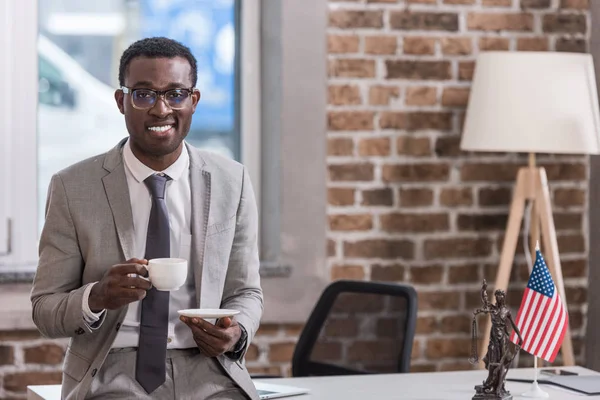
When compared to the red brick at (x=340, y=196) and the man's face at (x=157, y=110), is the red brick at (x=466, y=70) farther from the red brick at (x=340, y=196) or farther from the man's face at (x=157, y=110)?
the man's face at (x=157, y=110)

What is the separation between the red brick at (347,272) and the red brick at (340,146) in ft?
1.44

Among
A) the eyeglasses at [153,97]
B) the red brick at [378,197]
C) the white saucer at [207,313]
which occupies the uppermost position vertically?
the eyeglasses at [153,97]

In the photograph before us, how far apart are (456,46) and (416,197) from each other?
2.01 feet

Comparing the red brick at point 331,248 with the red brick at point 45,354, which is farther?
the red brick at point 331,248

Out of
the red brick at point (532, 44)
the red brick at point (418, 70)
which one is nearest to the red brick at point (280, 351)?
the red brick at point (418, 70)

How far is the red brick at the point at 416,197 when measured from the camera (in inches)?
152

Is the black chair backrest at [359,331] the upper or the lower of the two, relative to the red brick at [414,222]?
lower

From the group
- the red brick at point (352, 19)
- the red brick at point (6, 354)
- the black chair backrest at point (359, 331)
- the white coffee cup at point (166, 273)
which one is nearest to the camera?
the white coffee cup at point (166, 273)

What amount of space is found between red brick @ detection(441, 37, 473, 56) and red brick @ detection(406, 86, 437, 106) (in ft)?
0.53

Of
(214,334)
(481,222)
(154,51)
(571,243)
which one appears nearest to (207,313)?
(214,334)


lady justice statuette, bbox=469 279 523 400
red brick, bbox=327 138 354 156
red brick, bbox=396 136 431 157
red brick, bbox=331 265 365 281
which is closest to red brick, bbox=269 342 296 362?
red brick, bbox=331 265 365 281

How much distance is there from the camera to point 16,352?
11.8ft

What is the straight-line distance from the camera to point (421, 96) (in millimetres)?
3850

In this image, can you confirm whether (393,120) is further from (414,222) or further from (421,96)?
(414,222)
